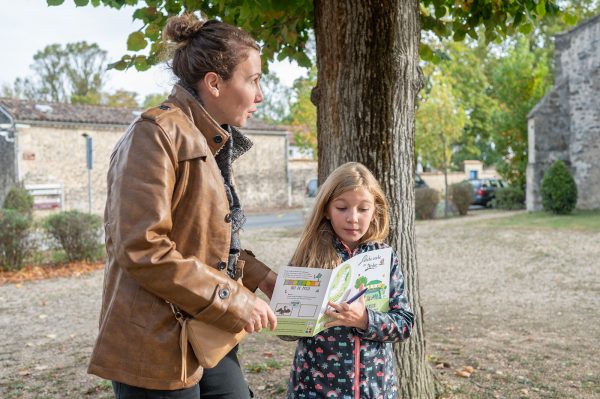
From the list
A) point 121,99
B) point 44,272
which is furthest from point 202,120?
point 121,99

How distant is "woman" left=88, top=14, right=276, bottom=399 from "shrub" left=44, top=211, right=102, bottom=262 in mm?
10818

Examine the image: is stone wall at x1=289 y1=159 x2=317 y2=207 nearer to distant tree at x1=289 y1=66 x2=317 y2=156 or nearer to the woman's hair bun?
distant tree at x1=289 y1=66 x2=317 y2=156

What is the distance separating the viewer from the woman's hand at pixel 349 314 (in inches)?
100

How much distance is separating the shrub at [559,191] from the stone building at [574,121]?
2170 mm

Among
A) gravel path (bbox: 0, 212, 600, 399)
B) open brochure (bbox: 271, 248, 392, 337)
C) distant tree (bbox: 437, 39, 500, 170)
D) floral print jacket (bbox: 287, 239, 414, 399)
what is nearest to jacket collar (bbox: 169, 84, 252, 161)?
open brochure (bbox: 271, 248, 392, 337)

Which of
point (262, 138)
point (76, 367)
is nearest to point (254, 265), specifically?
point (76, 367)

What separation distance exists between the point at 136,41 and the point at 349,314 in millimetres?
3484

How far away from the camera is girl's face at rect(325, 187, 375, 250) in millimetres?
2797

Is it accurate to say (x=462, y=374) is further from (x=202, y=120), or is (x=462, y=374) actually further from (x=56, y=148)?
(x=56, y=148)

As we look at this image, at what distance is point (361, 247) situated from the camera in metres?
2.87

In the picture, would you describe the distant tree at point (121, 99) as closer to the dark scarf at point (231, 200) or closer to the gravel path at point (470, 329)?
the gravel path at point (470, 329)

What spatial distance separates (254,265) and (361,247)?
49cm

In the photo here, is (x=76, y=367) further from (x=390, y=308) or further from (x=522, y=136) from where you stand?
(x=522, y=136)

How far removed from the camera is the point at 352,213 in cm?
279
